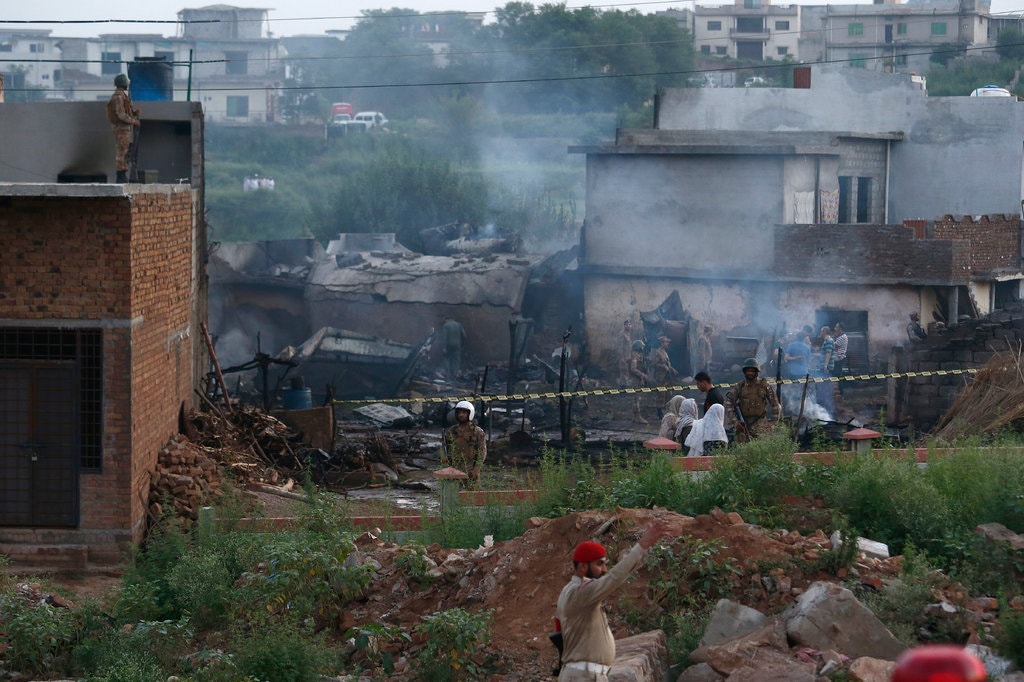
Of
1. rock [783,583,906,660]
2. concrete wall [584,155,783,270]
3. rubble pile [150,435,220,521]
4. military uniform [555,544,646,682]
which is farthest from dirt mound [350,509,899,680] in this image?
concrete wall [584,155,783,270]

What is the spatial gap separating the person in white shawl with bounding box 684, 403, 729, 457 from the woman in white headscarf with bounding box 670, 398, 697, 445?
1.36ft

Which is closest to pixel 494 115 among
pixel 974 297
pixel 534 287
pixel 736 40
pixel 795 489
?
pixel 736 40

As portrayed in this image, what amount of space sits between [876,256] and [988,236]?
3.83m

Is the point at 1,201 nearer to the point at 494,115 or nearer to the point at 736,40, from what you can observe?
the point at 494,115

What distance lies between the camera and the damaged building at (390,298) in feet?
92.9

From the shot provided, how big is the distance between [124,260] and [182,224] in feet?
9.96

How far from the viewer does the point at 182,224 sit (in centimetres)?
1505

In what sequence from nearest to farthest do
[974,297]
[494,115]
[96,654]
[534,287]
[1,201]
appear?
[96,654], [1,201], [974,297], [534,287], [494,115]

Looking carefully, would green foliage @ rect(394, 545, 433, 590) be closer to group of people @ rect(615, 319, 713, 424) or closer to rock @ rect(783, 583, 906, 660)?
rock @ rect(783, 583, 906, 660)

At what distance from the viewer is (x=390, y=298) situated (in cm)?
2847

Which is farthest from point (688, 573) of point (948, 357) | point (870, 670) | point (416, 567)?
point (948, 357)

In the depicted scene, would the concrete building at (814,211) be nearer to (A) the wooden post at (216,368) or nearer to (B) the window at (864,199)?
(B) the window at (864,199)

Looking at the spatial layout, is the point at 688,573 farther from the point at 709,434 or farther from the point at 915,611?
the point at 709,434

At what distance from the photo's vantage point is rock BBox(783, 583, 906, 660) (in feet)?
25.8
